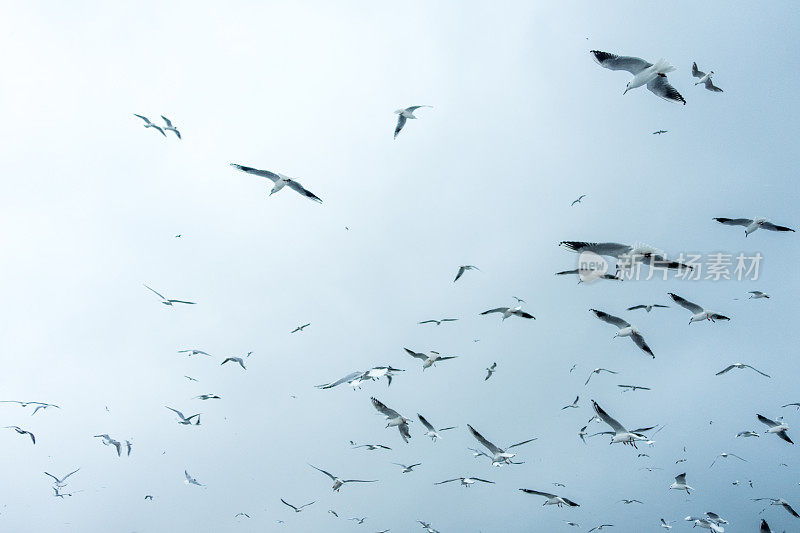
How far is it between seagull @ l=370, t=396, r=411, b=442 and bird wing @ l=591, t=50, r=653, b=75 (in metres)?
10.8

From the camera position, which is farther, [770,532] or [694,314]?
[770,532]

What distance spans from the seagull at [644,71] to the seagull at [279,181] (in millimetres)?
7734

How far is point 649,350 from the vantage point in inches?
512

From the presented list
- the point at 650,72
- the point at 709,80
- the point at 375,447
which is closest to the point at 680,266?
the point at 650,72

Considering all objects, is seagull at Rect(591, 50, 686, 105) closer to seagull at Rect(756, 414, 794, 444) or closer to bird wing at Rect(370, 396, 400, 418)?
bird wing at Rect(370, 396, 400, 418)

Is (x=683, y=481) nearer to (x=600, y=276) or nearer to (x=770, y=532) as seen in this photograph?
(x=770, y=532)

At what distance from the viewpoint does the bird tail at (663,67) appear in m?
9.08

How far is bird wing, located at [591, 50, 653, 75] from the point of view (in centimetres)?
934

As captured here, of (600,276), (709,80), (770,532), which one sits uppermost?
(709,80)

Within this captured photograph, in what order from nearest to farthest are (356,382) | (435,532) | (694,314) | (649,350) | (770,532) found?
1. (356,382)
2. (649,350)
3. (694,314)
4. (770,532)
5. (435,532)

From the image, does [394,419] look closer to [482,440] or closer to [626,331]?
[482,440]

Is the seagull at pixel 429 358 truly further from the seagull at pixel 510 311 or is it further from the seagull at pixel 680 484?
the seagull at pixel 680 484

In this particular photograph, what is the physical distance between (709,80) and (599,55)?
846 centimetres

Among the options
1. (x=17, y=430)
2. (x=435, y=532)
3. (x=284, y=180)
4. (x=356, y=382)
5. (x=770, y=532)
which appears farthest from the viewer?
(x=435, y=532)
